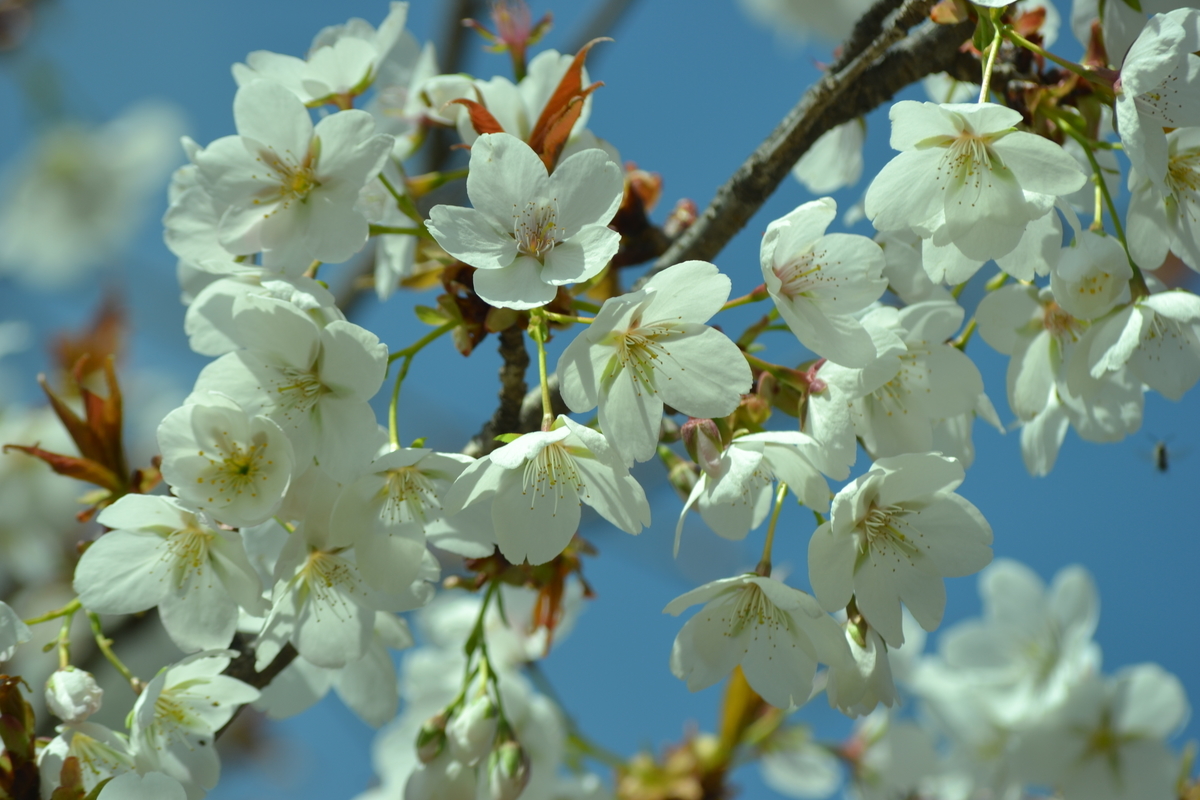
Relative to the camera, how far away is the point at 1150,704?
223 centimetres

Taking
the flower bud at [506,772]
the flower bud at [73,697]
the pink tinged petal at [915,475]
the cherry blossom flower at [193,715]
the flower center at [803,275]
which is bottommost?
the flower bud at [506,772]

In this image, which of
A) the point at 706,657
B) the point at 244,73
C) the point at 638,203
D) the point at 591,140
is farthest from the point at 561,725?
the point at 244,73

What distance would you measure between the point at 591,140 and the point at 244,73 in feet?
1.82

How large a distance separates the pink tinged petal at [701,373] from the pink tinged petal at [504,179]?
25 cm

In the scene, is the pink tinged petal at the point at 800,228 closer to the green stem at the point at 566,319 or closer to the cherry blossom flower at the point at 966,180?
the cherry blossom flower at the point at 966,180

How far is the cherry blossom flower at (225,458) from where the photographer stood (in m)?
1.09

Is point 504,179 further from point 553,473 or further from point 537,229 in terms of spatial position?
point 553,473

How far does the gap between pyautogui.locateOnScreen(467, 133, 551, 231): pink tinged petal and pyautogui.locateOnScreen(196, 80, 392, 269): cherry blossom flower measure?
184 mm

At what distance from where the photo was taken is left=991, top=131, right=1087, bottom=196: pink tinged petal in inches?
44.5

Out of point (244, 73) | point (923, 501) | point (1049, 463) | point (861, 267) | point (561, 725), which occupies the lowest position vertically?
point (561, 725)

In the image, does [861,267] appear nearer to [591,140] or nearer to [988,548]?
[988,548]

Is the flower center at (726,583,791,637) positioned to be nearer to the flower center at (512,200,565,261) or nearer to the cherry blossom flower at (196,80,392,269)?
the flower center at (512,200,565,261)

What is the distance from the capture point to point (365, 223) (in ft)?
4.00

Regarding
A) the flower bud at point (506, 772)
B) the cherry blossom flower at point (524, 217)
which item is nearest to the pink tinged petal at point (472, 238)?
the cherry blossom flower at point (524, 217)
